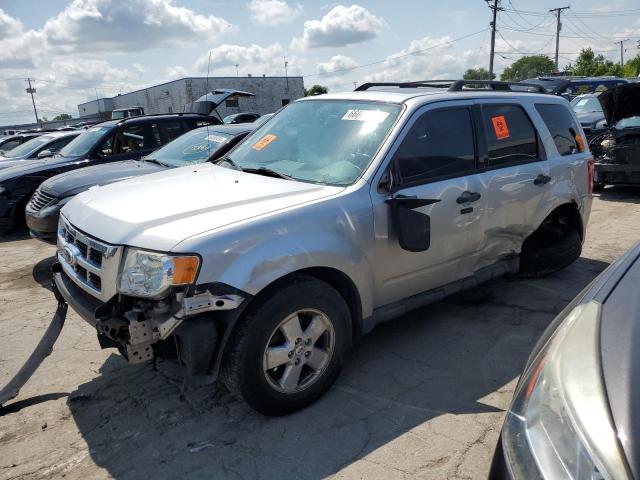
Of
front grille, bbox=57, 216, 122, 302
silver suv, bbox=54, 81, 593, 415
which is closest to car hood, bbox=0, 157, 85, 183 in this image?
silver suv, bbox=54, 81, 593, 415

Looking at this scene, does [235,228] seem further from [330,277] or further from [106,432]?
[106,432]

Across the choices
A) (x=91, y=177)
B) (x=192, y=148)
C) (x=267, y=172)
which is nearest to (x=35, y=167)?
(x=91, y=177)

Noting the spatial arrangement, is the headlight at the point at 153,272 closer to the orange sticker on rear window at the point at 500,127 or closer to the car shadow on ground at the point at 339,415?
the car shadow on ground at the point at 339,415

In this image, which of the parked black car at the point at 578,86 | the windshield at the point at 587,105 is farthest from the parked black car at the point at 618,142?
the parked black car at the point at 578,86

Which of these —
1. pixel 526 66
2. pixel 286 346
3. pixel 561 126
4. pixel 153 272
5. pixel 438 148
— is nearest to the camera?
pixel 153 272

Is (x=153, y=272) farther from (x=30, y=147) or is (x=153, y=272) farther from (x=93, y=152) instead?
(x=30, y=147)

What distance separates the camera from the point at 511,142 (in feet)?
14.2

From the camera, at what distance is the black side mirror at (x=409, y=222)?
3312 mm

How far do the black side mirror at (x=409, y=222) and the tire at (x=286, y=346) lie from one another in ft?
1.87

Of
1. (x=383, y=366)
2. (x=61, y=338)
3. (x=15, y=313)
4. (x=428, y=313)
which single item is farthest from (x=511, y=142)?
(x=15, y=313)

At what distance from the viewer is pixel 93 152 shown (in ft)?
26.8

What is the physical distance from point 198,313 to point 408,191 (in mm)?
1612

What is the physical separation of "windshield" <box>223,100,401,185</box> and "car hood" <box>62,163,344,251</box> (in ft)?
0.58

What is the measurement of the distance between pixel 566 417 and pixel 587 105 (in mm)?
13593
